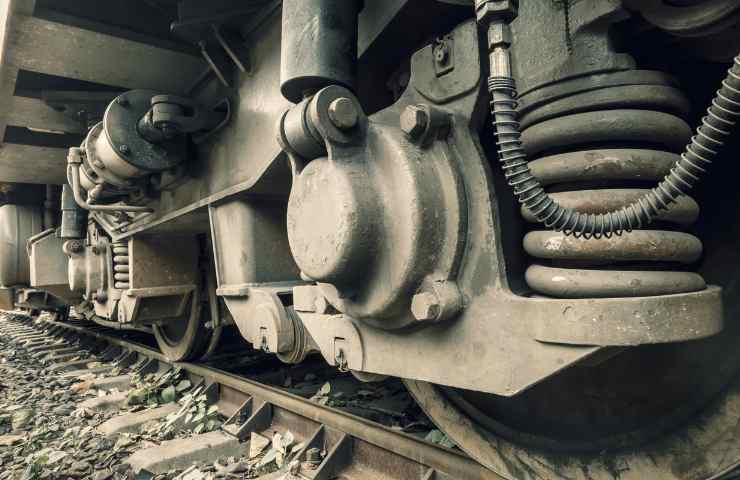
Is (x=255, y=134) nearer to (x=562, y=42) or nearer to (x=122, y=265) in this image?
(x=562, y=42)

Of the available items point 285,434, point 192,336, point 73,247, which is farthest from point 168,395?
point 73,247

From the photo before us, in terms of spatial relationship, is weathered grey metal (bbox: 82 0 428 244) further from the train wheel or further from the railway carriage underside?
the train wheel

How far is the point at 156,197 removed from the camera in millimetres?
3139

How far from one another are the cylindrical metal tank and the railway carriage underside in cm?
443

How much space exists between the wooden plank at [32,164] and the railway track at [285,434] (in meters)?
1.99

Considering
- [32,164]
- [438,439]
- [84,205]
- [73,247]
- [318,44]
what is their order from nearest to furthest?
[318,44] → [438,439] → [84,205] → [32,164] → [73,247]

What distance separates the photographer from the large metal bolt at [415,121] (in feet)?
3.93

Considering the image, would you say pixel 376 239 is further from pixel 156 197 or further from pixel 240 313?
pixel 156 197

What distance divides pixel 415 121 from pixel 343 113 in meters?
0.18

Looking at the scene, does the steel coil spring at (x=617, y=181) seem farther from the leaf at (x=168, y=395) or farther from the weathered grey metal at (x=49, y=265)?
the weathered grey metal at (x=49, y=265)

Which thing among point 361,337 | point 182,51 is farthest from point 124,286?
point 361,337

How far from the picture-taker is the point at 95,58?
2740 mm

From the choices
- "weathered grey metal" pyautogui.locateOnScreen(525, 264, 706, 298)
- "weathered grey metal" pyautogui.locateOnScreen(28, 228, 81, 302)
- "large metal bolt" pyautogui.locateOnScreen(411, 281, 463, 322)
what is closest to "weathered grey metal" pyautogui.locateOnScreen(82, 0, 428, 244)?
"large metal bolt" pyautogui.locateOnScreen(411, 281, 463, 322)

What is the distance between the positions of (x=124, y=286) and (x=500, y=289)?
3.35 m
